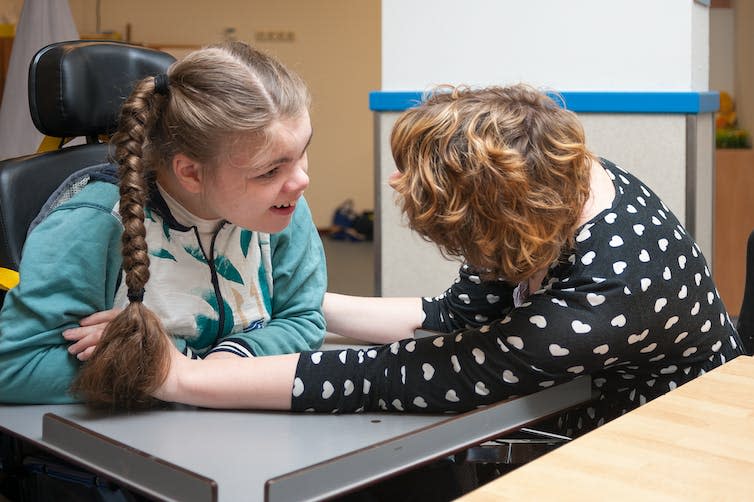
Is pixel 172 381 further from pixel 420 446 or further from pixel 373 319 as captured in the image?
pixel 373 319

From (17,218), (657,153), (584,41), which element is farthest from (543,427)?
(584,41)

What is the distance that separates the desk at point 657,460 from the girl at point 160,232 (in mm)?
524

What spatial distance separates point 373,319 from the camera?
151cm

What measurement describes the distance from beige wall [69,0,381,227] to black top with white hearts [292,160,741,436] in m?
5.71

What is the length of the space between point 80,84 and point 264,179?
0.47 meters

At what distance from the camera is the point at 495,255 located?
1.09 metres

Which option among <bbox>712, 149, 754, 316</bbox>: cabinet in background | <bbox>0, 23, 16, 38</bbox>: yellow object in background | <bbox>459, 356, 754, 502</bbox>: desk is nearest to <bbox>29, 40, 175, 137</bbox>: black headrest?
<bbox>459, 356, 754, 502</bbox>: desk

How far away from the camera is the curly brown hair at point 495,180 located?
1055 millimetres

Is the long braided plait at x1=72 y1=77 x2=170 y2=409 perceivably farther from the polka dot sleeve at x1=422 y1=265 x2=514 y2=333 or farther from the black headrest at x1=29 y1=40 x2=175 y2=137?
the polka dot sleeve at x1=422 y1=265 x2=514 y2=333

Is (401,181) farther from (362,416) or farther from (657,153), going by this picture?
(657,153)

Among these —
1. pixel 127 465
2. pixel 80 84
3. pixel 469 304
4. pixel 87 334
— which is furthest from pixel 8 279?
pixel 469 304

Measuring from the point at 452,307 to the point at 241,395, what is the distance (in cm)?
47

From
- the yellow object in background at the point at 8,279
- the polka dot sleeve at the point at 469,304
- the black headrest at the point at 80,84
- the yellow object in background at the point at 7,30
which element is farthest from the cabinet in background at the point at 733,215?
the yellow object in background at the point at 7,30

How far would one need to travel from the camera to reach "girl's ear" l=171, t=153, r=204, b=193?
120cm
